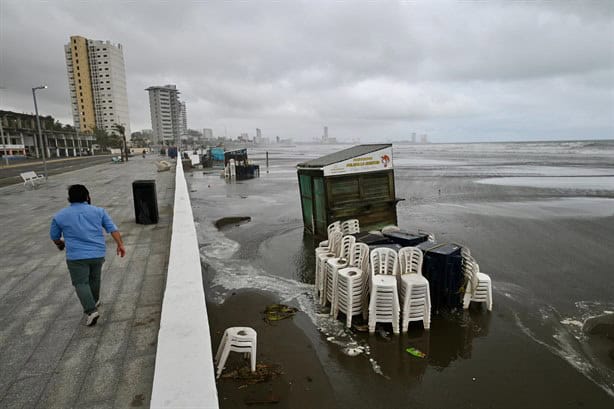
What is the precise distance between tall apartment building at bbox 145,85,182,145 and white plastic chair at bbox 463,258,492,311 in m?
159

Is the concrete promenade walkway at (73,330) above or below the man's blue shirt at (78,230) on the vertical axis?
below

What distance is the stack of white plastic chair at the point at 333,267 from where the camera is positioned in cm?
586

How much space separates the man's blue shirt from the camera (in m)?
4.01

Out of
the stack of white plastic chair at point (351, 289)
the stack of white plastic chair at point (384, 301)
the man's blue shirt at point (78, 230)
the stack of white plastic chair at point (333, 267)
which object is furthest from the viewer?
the stack of white plastic chair at point (333, 267)

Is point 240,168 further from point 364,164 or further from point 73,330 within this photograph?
point 73,330

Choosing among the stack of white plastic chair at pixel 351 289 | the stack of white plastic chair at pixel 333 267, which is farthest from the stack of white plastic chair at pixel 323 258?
the stack of white plastic chair at pixel 351 289

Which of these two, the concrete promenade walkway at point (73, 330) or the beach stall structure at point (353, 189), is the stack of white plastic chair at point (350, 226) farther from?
the concrete promenade walkway at point (73, 330)

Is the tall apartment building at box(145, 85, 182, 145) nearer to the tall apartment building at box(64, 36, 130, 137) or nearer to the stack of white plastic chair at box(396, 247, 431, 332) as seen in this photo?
the tall apartment building at box(64, 36, 130, 137)

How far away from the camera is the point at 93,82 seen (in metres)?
119

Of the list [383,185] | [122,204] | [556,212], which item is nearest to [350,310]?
[383,185]

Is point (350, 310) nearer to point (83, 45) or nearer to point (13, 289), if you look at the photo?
point (13, 289)

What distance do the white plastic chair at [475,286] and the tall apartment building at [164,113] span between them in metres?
159

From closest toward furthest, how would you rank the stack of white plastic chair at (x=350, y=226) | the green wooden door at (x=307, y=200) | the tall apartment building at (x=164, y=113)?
1. the stack of white plastic chair at (x=350, y=226)
2. the green wooden door at (x=307, y=200)
3. the tall apartment building at (x=164, y=113)

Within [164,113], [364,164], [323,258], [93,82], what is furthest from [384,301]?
[164,113]
